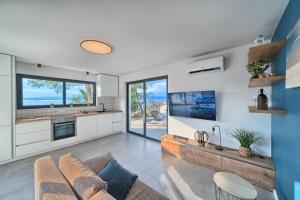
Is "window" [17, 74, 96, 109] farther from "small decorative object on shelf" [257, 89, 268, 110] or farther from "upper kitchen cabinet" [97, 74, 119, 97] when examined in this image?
"small decorative object on shelf" [257, 89, 268, 110]

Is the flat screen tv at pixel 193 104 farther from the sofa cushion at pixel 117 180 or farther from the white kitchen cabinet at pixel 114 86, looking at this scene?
the white kitchen cabinet at pixel 114 86

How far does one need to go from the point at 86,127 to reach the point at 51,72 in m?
2.05

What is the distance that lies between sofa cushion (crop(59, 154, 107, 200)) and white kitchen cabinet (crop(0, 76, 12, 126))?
8.90 feet

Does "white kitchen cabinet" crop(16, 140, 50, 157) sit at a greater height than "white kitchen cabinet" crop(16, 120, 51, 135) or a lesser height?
lesser

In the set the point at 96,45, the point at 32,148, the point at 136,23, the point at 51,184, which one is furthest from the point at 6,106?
the point at 136,23

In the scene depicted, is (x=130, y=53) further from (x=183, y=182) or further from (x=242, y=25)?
(x=183, y=182)

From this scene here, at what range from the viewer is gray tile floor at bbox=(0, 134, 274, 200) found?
194 cm

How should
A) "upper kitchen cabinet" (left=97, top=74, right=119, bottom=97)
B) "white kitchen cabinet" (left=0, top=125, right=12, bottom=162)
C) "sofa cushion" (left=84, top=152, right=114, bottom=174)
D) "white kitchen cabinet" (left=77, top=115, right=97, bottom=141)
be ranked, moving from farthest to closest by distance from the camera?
"upper kitchen cabinet" (left=97, top=74, right=119, bottom=97) < "white kitchen cabinet" (left=77, top=115, right=97, bottom=141) < "white kitchen cabinet" (left=0, top=125, right=12, bottom=162) < "sofa cushion" (left=84, top=152, right=114, bottom=174)

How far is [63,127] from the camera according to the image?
3.83 meters

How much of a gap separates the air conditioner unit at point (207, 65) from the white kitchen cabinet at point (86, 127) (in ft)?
11.6

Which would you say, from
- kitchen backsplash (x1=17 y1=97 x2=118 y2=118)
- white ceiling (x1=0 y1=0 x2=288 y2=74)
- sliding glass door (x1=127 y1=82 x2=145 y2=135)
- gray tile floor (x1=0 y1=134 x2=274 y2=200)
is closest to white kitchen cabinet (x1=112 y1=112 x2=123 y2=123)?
sliding glass door (x1=127 y1=82 x2=145 y2=135)

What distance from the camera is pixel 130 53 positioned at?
2934 mm

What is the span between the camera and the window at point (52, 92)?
143 inches

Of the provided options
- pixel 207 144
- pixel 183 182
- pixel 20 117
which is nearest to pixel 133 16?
pixel 183 182
